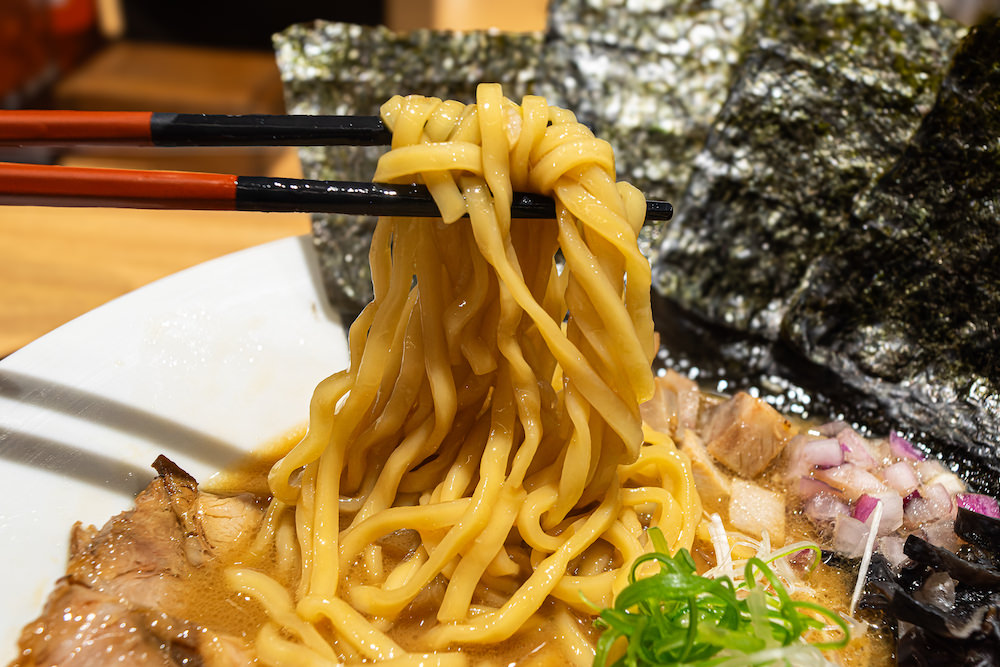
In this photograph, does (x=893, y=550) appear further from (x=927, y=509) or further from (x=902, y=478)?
(x=902, y=478)

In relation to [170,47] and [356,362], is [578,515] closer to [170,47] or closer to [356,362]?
[356,362]

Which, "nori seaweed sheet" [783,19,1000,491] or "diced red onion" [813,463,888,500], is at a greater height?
"nori seaweed sheet" [783,19,1000,491]

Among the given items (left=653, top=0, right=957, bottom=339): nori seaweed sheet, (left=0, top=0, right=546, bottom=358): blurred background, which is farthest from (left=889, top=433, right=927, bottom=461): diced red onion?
(left=0, top=0, right=546, bottom=358): blurred background

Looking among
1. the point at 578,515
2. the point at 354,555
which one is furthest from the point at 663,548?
the point at 354,555

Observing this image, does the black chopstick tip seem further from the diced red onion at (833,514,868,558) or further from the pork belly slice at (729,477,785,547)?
the diced red onion at (833,514,868,558)

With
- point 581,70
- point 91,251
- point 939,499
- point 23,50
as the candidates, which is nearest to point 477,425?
point 939,499
